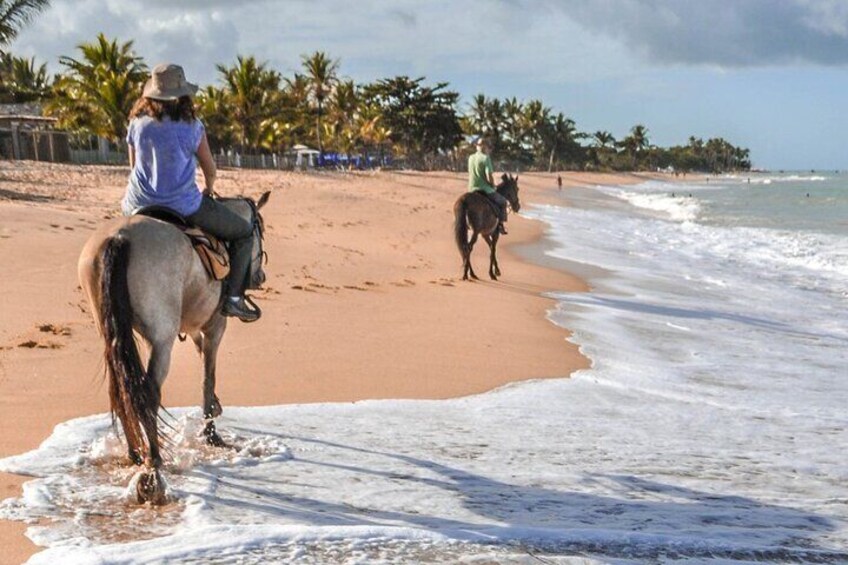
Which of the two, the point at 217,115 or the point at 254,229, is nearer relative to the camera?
the point at 254,229

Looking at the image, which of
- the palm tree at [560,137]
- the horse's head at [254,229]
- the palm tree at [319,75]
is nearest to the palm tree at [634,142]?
the palm tree at [560,137]

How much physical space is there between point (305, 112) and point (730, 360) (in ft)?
211

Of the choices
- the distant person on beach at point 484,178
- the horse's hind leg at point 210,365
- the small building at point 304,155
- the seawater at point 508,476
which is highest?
the small building at point 304,155

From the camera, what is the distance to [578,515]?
428 centimetres

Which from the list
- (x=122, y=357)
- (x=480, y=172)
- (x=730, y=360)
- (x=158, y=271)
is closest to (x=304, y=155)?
(x=480, y=172)

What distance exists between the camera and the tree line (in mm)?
49375

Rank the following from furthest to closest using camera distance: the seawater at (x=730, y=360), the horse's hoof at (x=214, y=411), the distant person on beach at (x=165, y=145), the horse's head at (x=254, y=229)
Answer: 1. the horse's head at (x=254, y=229)
2. the seawater at (x=730, y=360)
3. the horse's hoof at (x=214, y=411)
4. the distant person on beach at (x=165, y=145)

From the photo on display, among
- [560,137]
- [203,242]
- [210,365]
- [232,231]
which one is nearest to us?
[203,242]

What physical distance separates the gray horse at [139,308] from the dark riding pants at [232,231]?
0.39m

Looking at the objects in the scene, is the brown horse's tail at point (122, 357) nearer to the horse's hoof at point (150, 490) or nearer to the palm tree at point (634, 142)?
the horse's hoof at point (150, 490)

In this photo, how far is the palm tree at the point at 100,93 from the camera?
48.6m

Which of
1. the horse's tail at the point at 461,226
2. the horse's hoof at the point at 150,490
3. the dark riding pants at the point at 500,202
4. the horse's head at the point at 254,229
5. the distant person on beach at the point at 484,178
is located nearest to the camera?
the horse's hoof at the point at 150,490

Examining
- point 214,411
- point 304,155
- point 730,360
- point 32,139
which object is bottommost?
point 730,360

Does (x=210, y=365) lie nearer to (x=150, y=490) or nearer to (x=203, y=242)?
(x=203, y=242)
